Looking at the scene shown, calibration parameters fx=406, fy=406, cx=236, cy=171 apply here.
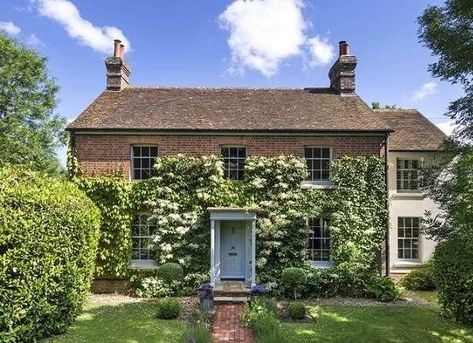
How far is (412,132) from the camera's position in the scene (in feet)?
63.3

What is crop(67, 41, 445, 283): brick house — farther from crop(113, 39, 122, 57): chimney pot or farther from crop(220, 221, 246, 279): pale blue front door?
crop(113, 39, 122, 57): chimney pot

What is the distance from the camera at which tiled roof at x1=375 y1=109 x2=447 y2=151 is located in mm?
18328

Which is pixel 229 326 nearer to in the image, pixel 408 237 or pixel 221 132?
pixel 221 132

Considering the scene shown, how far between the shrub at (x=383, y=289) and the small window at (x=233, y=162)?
20.5 feet

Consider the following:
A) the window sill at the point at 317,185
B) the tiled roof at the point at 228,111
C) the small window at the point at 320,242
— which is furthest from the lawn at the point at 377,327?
the tiled roof at the point at 228,111

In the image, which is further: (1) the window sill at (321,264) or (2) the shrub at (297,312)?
(1) the window sill at (321,264)

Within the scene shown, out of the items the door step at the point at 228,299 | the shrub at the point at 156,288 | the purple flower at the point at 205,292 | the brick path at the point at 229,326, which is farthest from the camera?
the shrub at the point at 156,288

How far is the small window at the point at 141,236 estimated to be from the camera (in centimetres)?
1565

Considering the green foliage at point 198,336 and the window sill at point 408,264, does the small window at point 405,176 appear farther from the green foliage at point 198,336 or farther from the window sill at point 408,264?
the green foliage at point 198,336

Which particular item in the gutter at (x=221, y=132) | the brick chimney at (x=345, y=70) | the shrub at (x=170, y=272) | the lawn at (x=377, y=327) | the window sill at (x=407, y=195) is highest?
the brick chimney at (x=345, y=70)

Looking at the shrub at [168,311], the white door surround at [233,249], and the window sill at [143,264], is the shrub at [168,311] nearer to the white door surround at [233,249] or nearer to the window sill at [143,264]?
the white door surround at [233,249]

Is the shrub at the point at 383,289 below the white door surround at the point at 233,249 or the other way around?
below

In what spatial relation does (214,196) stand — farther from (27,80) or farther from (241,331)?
(27,80)

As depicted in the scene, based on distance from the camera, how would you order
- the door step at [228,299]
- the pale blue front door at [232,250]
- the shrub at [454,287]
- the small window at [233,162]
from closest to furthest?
the shrub at [454,287], the door step at [228,299], the pale blue front door at [232,250], the small window at [233,162]
